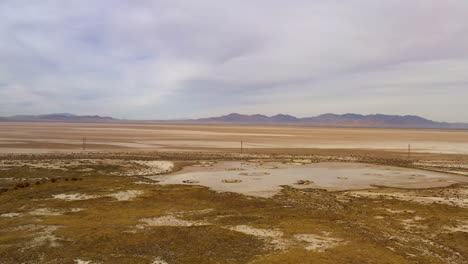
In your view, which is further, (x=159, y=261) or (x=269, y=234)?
(x=269, y=234)

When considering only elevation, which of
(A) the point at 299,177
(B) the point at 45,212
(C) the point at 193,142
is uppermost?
(C) the point at 193,142

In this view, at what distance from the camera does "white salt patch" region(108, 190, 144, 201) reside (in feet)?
A: 44.9

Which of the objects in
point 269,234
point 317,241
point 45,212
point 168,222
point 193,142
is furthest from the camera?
A: point 193,142

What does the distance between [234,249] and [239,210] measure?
3.83 meters

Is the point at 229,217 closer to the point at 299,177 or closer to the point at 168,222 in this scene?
the point at 168,222

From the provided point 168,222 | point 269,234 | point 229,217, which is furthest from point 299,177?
point 168,222

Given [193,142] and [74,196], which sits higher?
[193,142]

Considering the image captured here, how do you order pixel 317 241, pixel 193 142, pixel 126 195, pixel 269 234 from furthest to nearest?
pixel 193 142
pixel 126 195
pixel 269 234
pixel 317 241

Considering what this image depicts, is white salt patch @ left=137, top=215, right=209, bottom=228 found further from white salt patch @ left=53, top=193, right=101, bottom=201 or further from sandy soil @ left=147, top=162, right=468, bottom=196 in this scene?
sandy soil @ left=147, top=162, right=468, bottom=196

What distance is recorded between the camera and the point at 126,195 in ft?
46.7

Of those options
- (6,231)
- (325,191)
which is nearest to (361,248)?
(325,191)

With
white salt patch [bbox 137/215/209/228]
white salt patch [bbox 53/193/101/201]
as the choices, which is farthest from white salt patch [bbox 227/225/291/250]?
white salt patch [bbox 53/193/101/201]

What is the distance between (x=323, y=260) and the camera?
7629mm

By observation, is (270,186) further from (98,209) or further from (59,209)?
(59,209)
